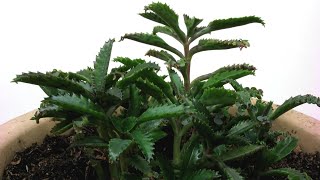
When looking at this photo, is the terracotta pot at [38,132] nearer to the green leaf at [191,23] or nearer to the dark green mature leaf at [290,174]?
the dark green mature leaf at [290,174]

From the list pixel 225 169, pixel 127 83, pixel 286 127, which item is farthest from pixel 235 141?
pixel 286 127

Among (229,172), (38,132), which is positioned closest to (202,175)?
(229,172)

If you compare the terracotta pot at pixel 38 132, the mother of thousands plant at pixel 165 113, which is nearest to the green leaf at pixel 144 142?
the mother of thousands plant at pixel 165 113

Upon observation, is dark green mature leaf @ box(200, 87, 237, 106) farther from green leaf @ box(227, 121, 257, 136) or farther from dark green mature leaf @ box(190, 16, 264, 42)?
dark green mature leaf @ box(190, 16, 264, 42)

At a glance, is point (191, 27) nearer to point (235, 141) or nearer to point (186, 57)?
point (186, 57)

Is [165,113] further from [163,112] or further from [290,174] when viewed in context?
[290,174]
